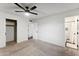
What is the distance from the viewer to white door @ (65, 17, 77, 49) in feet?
13.0

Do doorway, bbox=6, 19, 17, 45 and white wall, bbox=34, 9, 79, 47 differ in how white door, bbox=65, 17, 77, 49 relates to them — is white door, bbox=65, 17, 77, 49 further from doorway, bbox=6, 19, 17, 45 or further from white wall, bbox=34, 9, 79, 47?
doorway, bbox=6, 19, 17, 45

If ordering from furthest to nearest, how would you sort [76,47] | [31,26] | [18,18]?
[31,26] < [18,18] < [76,47]

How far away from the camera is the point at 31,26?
8.38 m

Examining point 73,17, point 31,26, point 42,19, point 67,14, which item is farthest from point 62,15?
point 31,26

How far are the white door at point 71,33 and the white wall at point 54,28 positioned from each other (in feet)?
1.14

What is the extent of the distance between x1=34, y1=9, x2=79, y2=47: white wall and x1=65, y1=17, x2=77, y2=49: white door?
13.7 inches

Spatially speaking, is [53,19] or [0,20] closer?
[0,20]

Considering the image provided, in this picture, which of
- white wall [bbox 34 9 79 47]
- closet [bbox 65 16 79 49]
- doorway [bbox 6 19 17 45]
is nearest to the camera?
closet [bbox 65 16 79 49]

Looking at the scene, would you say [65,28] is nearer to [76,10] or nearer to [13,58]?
[76,10]

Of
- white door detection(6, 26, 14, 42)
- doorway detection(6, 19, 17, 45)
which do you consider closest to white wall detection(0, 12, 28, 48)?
doorway detection(6, 19, 17, 45)

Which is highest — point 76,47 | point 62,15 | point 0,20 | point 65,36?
point 62,15

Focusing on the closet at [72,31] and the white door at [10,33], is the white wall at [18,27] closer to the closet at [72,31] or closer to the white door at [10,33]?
the white door at [10,33]

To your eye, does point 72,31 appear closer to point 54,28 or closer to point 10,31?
point 54,28

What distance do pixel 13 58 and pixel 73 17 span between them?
12.9 ft
